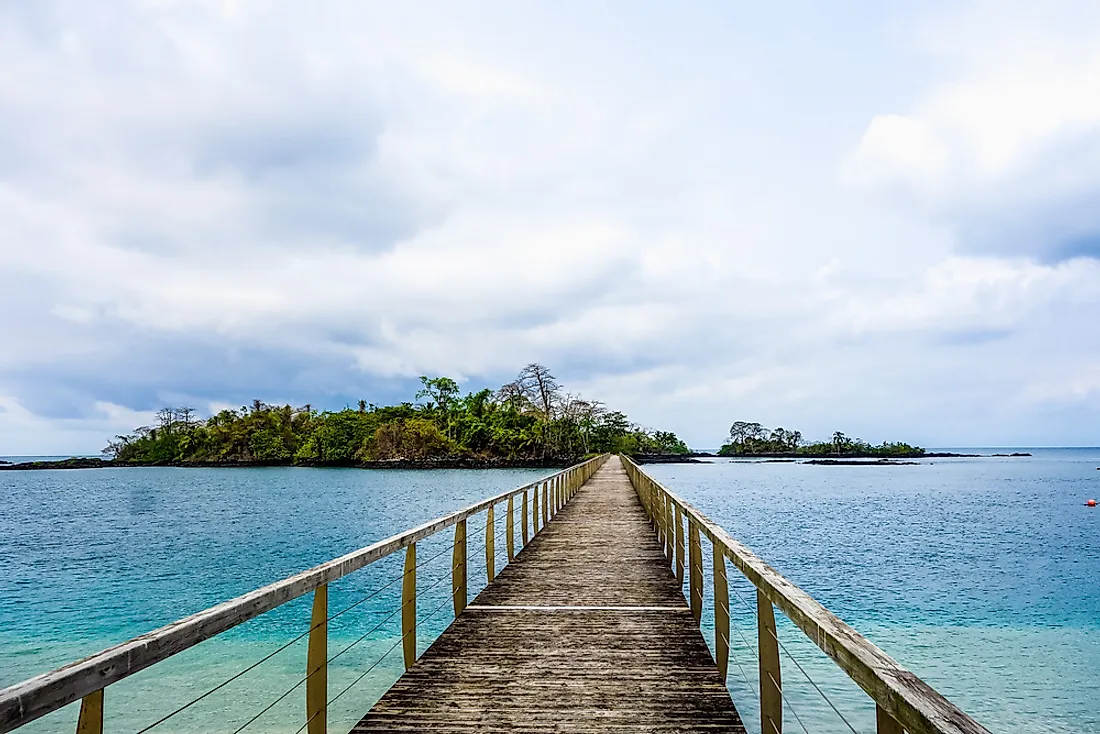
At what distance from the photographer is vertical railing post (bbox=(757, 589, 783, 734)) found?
2.87m

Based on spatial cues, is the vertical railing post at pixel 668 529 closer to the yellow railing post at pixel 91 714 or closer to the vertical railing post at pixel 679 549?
the vertical railing post at pixel 679 549

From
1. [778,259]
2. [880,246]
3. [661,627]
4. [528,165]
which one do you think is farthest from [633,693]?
[778,259]

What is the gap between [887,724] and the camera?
171 cm

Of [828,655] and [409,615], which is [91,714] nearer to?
[828,655]

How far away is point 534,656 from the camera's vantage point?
4.29m

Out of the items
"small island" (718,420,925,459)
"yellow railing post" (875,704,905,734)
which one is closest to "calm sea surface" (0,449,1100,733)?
"yellow railing post" (875,704,905,734)

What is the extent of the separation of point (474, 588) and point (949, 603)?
9.28 metres

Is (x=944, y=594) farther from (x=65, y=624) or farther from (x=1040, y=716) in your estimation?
(x=65, y=624)

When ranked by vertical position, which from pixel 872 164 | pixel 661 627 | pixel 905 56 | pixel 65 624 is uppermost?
pixel 905 56

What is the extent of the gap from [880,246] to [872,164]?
1056 centimetres

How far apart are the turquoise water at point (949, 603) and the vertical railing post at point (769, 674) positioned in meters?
0.70

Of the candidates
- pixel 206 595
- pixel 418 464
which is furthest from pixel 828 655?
pixel 418 464

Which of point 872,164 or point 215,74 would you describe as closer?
point 215,74

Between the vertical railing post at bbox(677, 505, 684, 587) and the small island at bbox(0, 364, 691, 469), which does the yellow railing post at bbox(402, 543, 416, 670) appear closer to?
the vertical railing post at bbox(677, 505, 684, 587)
